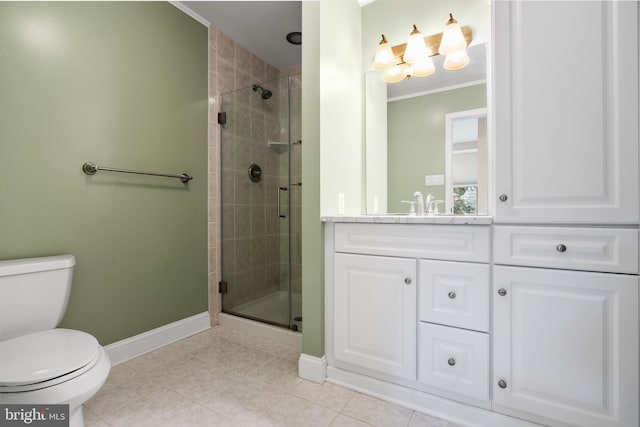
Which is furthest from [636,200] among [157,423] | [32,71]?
[32,71]

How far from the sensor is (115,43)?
6.05 ft

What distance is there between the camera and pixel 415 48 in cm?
183

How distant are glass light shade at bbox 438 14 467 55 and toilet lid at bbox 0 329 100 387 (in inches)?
90.9

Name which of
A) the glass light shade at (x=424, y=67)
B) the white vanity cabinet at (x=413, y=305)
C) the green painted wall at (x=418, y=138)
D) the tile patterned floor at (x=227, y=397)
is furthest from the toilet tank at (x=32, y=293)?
the glass light shade at (x=424, y=67)

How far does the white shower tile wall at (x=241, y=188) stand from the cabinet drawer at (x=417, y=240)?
0.95 meters

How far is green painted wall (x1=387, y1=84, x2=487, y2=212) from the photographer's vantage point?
5.87ft

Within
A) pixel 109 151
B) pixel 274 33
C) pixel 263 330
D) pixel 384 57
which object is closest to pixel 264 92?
pixel 274 33

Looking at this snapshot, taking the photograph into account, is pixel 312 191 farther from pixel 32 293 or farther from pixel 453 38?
pixel 32 293

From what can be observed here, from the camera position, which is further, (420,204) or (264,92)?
(264,92)

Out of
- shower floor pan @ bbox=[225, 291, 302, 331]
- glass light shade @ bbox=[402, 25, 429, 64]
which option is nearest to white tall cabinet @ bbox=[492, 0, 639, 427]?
glass light shade @ bbox=[402, 25, 429, 64]

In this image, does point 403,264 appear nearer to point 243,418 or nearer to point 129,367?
point 243,418

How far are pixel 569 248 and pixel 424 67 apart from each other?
130cm

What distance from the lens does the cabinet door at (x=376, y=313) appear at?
55.4 inches

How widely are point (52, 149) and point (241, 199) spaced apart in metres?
1.27
